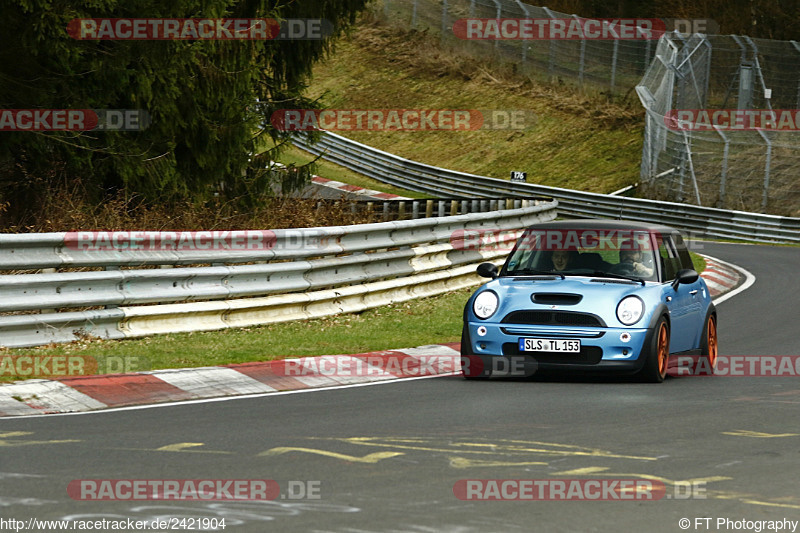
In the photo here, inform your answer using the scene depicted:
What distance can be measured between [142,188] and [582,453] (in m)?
11.1

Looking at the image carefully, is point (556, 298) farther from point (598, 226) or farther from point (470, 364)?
point (598, 226)

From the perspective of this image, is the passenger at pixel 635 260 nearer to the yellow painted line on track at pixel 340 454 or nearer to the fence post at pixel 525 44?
the yellow painted line on track at pixel 340 454

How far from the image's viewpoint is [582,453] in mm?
7195

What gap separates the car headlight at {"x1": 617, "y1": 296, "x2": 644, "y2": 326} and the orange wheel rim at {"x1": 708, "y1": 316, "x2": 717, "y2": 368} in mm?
1752

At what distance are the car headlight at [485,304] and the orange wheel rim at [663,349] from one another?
1.45m

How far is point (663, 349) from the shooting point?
1079cm

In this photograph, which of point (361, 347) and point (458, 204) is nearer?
point (361, 347)

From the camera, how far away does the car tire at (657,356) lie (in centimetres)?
1043

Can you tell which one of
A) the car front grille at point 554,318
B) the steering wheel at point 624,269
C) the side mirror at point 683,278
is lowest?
the car front grille at point 554,318

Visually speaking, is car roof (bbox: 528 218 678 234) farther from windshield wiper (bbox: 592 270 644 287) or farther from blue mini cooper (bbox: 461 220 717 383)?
windshield wiper (bbox: 592 270 644 287)

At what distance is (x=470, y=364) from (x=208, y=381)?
92.5 inches

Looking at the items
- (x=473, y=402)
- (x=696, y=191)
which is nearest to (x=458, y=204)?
(x=696, y=191)

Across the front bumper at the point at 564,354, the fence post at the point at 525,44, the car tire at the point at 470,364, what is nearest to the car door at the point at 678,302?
the front bumper at the point at 564,354

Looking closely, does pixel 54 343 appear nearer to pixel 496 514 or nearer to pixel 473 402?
pixel 473 402
